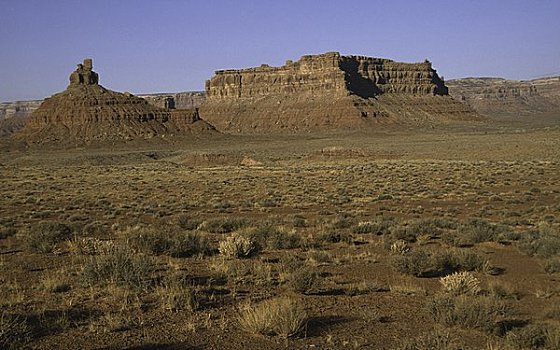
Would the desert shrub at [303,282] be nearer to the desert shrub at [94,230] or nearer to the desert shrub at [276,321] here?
the desert shrub at [276,321]

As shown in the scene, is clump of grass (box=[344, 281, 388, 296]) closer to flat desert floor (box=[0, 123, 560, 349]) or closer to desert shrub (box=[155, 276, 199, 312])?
flat desert floor (box=[0, 123, 560, 349])

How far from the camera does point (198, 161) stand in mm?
58344

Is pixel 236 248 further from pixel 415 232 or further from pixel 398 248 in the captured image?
pixel 415 232

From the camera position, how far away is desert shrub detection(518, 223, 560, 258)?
34.1 ft

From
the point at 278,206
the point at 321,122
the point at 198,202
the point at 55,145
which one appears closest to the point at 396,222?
the point at 278,206

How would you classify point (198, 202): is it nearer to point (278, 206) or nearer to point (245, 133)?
point (278, 206)

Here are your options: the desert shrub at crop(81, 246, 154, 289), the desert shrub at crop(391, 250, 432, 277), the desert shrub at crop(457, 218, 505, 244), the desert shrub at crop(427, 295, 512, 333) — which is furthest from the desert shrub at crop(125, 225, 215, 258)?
the desert shrub at crop(457, 218, 505, 244)

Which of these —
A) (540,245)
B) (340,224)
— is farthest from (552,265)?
(340,224)

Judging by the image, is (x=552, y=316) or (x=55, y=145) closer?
(x=552, y=316)

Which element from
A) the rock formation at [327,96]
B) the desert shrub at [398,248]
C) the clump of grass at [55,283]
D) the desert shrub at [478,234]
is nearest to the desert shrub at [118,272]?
the clump of grass at [55,283]

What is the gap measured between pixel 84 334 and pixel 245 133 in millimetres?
118087

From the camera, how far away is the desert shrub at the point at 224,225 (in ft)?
47.9

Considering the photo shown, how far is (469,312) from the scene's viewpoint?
249 inches

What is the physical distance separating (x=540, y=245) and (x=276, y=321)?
7390mm
